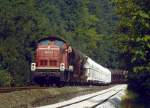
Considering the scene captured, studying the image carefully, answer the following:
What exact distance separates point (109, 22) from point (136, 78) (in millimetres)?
162141

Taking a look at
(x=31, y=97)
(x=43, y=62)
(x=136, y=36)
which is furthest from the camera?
(x=43, y=62)

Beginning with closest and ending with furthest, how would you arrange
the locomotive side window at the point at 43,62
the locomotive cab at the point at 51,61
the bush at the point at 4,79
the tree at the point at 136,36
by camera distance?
the tree at the point at 136,36 → the locomotive cab at the point at 51,61 → the locomotive side window at the point at 43,62 → the bush at the point at 4,79

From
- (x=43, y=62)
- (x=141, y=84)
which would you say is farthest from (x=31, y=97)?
(x=43, y=62)

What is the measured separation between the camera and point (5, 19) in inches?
2544

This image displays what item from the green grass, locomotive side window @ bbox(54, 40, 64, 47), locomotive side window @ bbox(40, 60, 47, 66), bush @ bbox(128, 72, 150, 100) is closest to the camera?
the green grass

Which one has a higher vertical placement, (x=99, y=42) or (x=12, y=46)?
(x=99, y=42)

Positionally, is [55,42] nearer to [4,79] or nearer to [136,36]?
[4,79]

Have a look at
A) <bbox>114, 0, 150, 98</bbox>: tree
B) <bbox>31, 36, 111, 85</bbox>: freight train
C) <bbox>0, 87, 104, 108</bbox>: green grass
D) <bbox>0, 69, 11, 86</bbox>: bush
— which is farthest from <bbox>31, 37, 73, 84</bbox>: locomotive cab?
<bbox>114, 0, 150, 98</bbox>: tree

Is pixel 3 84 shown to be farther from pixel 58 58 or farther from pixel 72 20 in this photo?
pixel 72 20

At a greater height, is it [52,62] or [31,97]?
[52,62]

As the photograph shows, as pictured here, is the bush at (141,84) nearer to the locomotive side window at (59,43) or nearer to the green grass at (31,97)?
the green grass at (31,97)

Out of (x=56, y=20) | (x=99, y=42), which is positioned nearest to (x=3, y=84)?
(x=56, y=20)

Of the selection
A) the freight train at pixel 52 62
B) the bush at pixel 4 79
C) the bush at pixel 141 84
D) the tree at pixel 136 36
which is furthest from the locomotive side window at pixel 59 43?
the tree at pixel 136 36

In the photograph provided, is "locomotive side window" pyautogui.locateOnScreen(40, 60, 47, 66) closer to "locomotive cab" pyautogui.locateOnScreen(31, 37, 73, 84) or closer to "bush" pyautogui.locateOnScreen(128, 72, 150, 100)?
"locomotive cab" pyautogui.locateOnScreen(31, 37, 73, 84)
